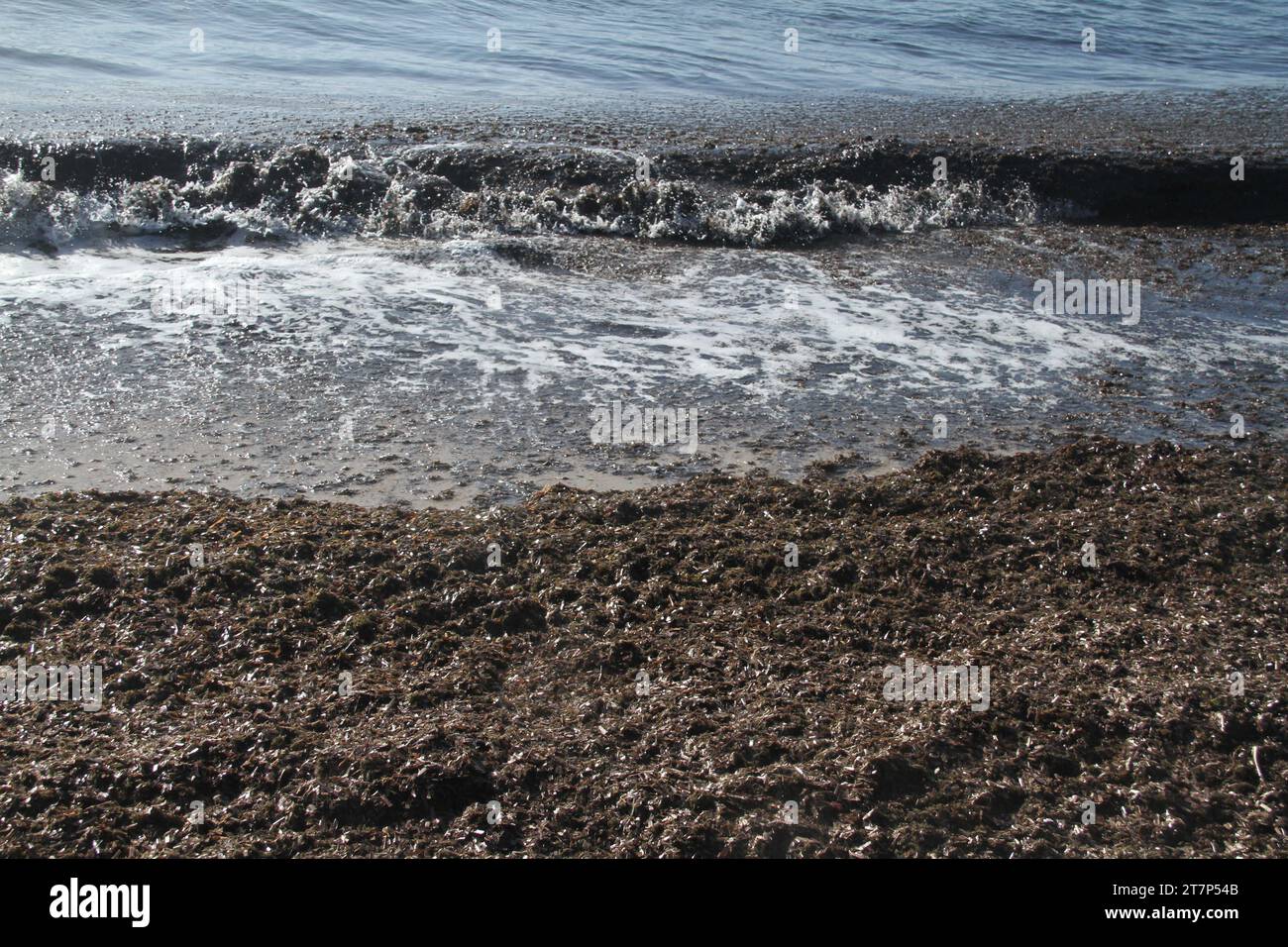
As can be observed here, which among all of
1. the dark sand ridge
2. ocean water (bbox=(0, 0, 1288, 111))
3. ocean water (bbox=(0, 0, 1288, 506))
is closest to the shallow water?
ocean water (bbox=(0, 0, 1288, 506))

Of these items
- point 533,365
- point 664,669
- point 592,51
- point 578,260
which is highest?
point 592,51

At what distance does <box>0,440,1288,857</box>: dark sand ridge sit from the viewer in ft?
8.63

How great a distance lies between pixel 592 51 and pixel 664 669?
1287 centimetres

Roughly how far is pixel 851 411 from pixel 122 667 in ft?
11.5

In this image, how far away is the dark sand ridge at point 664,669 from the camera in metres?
2.63

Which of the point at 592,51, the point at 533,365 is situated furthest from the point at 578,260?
the point at 592,51

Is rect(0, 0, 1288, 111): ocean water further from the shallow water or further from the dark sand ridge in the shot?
the dark sand ridge

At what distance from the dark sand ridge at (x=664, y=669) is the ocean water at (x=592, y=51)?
7775 millimetres

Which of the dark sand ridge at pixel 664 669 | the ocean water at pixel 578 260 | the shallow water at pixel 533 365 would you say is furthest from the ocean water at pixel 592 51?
the dark sand ridge at pixel 664 669

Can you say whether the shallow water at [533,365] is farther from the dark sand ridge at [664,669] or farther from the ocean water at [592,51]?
the ocean water at [592,51]

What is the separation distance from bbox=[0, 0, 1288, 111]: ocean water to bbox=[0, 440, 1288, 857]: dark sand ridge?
7775 millimetres

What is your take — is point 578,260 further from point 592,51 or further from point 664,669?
point 592,51

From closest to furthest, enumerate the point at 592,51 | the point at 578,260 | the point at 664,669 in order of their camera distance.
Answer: the point at 664,669
the point at 578,260
the point at 592,51

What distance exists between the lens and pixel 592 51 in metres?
14.5
